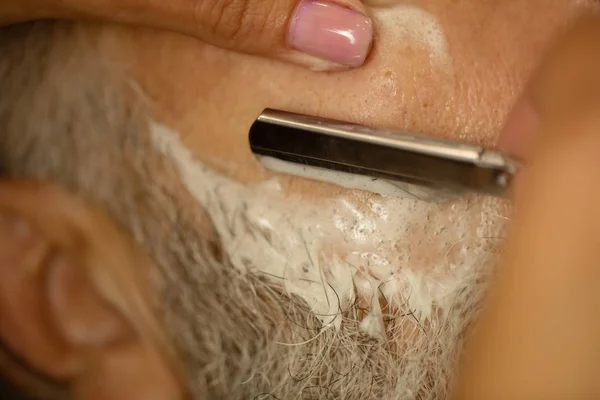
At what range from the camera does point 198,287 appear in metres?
0.55

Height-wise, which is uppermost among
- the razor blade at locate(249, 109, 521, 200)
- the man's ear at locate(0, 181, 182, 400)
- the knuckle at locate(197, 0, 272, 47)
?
the knuckle at locate(197, 0, 272, 47)

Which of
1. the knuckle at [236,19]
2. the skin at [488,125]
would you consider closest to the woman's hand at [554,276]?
the skin at [488,125]

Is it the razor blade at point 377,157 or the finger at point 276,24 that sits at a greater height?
the finger at point 276,24

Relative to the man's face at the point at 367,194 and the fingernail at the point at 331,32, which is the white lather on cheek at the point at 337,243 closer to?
the man's face at the point at 367,194

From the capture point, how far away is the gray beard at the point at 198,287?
0.52m

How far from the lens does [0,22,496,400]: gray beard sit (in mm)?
524

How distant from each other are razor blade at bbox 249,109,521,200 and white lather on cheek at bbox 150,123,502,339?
0.03 metres

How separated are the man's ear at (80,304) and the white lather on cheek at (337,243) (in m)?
0.10

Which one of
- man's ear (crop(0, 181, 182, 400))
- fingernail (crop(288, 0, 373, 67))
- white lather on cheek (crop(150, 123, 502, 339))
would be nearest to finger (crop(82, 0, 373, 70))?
fingernail (crop(288, 0, 373, 67))

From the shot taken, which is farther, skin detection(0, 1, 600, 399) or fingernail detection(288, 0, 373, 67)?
fingernail detection(288, 0, 373, 67)

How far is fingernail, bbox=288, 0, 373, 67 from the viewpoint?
0.50m

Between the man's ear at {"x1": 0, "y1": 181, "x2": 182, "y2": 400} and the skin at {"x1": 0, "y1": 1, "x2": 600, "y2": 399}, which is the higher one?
the skin at {"x1": 0, "y1": 1, "x2": 600, "y2": 399}

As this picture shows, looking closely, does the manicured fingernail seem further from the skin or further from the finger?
the finger

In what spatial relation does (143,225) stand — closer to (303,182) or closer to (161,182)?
(161,182)
